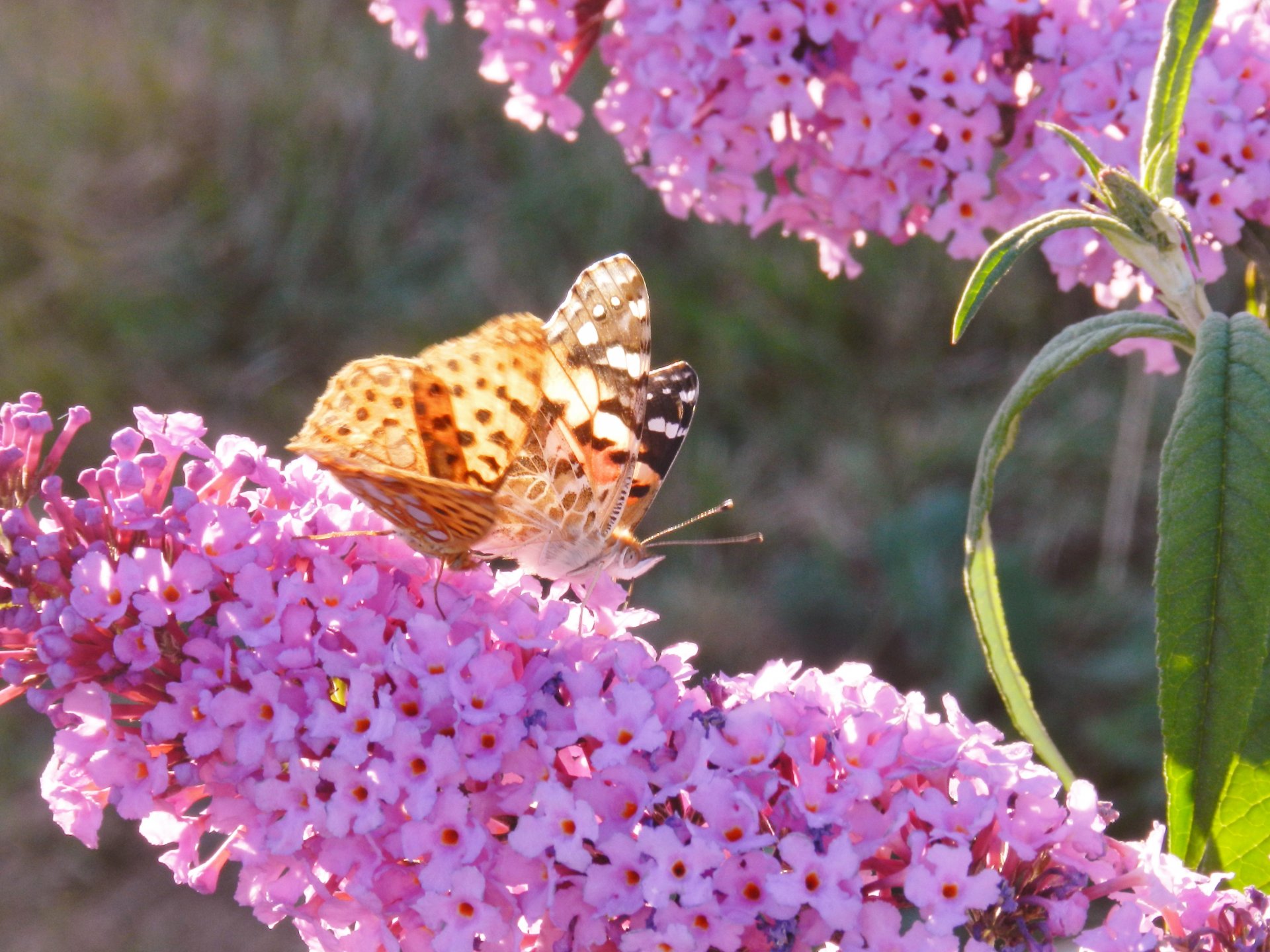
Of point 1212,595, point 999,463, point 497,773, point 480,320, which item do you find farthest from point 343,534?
point 480,320

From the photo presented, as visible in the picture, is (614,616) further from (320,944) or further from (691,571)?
(691,571)

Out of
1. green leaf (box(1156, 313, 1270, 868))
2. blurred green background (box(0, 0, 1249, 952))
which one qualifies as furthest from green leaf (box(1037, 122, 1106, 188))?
blurred green background (box(0, 0, 1249, 952))

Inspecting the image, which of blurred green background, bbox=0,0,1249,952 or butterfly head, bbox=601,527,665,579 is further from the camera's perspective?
blurred green background, bbox=0,0,1249,952

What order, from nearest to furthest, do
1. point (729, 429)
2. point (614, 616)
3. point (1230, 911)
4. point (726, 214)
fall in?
point (1230, 911) → point (614, 616) → point (726, 214) → point (729, 429)

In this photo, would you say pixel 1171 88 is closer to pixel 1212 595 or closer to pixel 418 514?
pixel 1212 595

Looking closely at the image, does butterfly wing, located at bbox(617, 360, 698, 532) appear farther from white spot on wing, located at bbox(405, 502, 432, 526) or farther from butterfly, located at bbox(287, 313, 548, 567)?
white spot on wing, located at bbox(405, 502, 432, 526)

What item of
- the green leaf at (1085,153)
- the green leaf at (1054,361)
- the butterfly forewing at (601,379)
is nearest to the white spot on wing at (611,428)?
the butterfly forewing at (601,379)

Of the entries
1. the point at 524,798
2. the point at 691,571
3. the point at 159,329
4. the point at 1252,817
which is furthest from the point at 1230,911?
the point at 159,329
